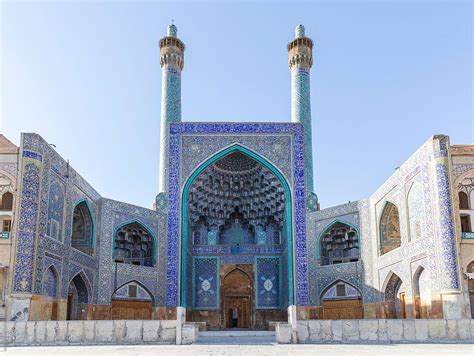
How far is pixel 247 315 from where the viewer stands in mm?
18703

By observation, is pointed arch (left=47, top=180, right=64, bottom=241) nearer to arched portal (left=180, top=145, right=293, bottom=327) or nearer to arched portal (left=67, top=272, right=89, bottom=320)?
arched portal (left=67, top=272, right=89, bottom=320)

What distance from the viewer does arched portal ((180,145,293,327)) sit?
18.1 m

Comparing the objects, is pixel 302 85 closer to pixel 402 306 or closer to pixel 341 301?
pixel 341 301

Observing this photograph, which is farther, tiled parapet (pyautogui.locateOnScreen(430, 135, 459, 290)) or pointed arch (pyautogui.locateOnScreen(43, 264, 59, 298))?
pointed arch (pyautogui.locateOnScreen(43, 264, 59, 298))

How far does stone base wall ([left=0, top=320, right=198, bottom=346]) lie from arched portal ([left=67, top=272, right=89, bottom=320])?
5027 millimetres

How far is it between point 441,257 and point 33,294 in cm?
864

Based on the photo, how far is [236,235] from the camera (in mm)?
19656

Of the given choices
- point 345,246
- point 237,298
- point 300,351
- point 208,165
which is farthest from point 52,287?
point 345,246

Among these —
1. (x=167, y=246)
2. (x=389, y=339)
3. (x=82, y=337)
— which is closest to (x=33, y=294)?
(x=82, y=337)

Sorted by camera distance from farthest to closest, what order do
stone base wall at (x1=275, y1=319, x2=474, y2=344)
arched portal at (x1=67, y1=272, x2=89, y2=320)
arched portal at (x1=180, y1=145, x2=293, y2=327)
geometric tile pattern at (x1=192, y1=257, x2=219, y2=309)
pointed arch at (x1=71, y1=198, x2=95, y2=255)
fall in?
geometric tile pattern at (x1=192, y1=257, x2=219, y2=309)
arched portal at (x1=180, y1=145, x2=293, y2=327)
pointed arch at (x1=71, y1=198, x2=95, y2=255)
arched portal at (x1=67, y1=272, x2=89, y2=320)
stone base wall at (x1=275, y1=319, x2=474, y2=344)

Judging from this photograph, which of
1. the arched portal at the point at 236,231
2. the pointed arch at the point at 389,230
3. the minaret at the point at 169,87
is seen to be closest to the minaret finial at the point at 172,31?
the minaret at the point at 169,87

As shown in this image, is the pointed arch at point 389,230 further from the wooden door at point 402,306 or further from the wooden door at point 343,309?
the wooden door at point 343,309

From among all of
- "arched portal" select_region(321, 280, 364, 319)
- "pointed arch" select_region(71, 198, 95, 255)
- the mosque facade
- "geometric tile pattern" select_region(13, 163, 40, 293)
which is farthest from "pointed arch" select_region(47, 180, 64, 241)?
"arched portal" select_region(321, 280, 364, 319)

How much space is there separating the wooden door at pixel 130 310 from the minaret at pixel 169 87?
409 cm
